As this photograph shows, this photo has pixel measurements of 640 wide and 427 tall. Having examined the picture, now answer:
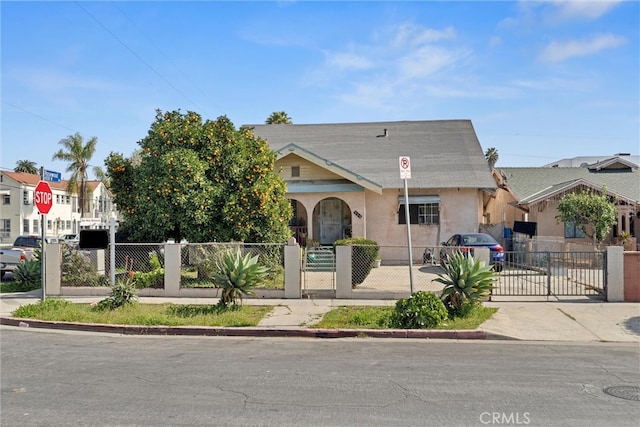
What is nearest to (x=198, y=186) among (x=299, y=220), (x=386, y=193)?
(x=299, y=220)

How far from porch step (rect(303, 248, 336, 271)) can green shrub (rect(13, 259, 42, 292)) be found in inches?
307

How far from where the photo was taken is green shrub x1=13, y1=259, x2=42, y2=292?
15656 mm

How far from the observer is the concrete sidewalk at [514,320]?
1014 cm

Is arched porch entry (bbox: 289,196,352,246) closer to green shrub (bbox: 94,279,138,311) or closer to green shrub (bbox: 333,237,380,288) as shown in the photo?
green shrub (bbox: 333,237,380,288)

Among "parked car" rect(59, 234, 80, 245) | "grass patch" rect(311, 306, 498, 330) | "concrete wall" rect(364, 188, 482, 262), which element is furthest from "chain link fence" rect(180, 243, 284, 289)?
"concrete wall" rect(364, 188, 482, 262)

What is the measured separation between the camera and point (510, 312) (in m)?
12.1

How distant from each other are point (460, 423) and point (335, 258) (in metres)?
8.61

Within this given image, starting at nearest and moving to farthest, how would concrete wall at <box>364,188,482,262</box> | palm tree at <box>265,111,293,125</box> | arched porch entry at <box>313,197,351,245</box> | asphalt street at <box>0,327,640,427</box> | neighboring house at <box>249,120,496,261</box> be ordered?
asphalt street at <box>0,327,640,427</box> → neighboring house at <box>249,120,496,261</box> → concrete wall at <box>364,188,482,262</box> → arched porch entry at <box>313,197,351,245</box> → palm tree at <box>265,111,293,125</box>

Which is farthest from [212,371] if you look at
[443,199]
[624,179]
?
[624,179]

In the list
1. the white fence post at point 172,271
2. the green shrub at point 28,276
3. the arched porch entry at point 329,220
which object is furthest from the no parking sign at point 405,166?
the arched porch entry at point 329,220

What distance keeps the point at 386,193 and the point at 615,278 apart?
12.0m

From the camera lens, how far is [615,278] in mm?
13156

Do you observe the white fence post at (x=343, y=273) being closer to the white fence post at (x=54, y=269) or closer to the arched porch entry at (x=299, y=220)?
the white fence post at (x=54, y=269)

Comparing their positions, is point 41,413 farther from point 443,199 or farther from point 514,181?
point 514,181
